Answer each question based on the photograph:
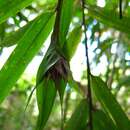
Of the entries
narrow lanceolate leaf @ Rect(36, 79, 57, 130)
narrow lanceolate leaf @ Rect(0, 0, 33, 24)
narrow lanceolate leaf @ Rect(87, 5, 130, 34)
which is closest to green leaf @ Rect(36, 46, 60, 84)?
narrow lanceolate leaf @ Rect(36, 79, 57, 130)

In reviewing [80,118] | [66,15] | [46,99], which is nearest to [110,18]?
[66,15]

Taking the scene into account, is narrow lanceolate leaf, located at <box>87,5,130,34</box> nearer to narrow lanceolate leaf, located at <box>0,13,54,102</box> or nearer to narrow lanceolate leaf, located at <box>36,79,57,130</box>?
narrow lanceolate leaf, located at <box>0,13,54,102</box>

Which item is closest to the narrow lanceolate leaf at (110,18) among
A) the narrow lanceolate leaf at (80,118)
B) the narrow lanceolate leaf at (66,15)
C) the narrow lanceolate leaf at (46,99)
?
the narrow lanceolate leaf at (66,15)

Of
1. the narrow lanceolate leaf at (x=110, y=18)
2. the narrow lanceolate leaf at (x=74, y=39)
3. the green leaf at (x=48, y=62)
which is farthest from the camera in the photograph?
the narrow lanceolate leaf at (x=74, y=39)

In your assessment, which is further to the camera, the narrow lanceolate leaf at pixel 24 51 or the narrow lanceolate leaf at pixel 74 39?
the narrow lanceolate leaf at pixel 74 39

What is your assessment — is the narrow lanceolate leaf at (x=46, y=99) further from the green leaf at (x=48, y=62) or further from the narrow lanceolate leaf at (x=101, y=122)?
the narrow lanceolate leaf at (x=101, y=122)

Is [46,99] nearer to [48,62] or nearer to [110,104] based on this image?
[48,62]

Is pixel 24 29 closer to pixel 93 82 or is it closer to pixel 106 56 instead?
pixel 93 82

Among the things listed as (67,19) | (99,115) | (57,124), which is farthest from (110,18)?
(57,124)
